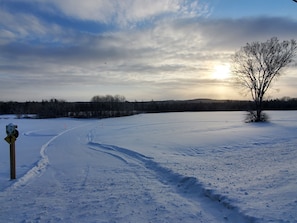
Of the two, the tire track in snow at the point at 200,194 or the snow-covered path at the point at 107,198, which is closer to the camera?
the tire track in snow at the point at 200,194

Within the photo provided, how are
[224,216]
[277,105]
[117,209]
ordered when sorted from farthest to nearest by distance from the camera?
[277,105], [117,209], [224,216]

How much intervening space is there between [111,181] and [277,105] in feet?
281

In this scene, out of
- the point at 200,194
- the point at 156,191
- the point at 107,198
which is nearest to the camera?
the point at 107,198

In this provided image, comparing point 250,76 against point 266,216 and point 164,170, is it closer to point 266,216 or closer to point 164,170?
point 164,170

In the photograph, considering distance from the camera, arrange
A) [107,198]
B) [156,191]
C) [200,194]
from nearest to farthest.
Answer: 1. [107,198]
2. [200,194]
3. [156,191]

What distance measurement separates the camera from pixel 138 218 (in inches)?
188

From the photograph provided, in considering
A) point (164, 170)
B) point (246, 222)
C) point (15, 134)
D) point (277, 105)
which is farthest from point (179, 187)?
point (277, 105)

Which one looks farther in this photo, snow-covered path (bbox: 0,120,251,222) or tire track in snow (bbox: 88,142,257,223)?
snow-covered path (bbox: 0,120,251,222)

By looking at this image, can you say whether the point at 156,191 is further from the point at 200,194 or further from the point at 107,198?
the point at 107,198

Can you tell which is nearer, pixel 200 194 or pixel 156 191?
pixel 200 194

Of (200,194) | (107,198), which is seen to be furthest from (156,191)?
(107,198)

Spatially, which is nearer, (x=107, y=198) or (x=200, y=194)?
(x=107, y=198)

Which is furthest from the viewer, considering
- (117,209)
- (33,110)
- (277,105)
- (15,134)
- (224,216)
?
(33,110)

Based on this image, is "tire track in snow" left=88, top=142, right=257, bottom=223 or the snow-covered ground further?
the snow-covered ground
